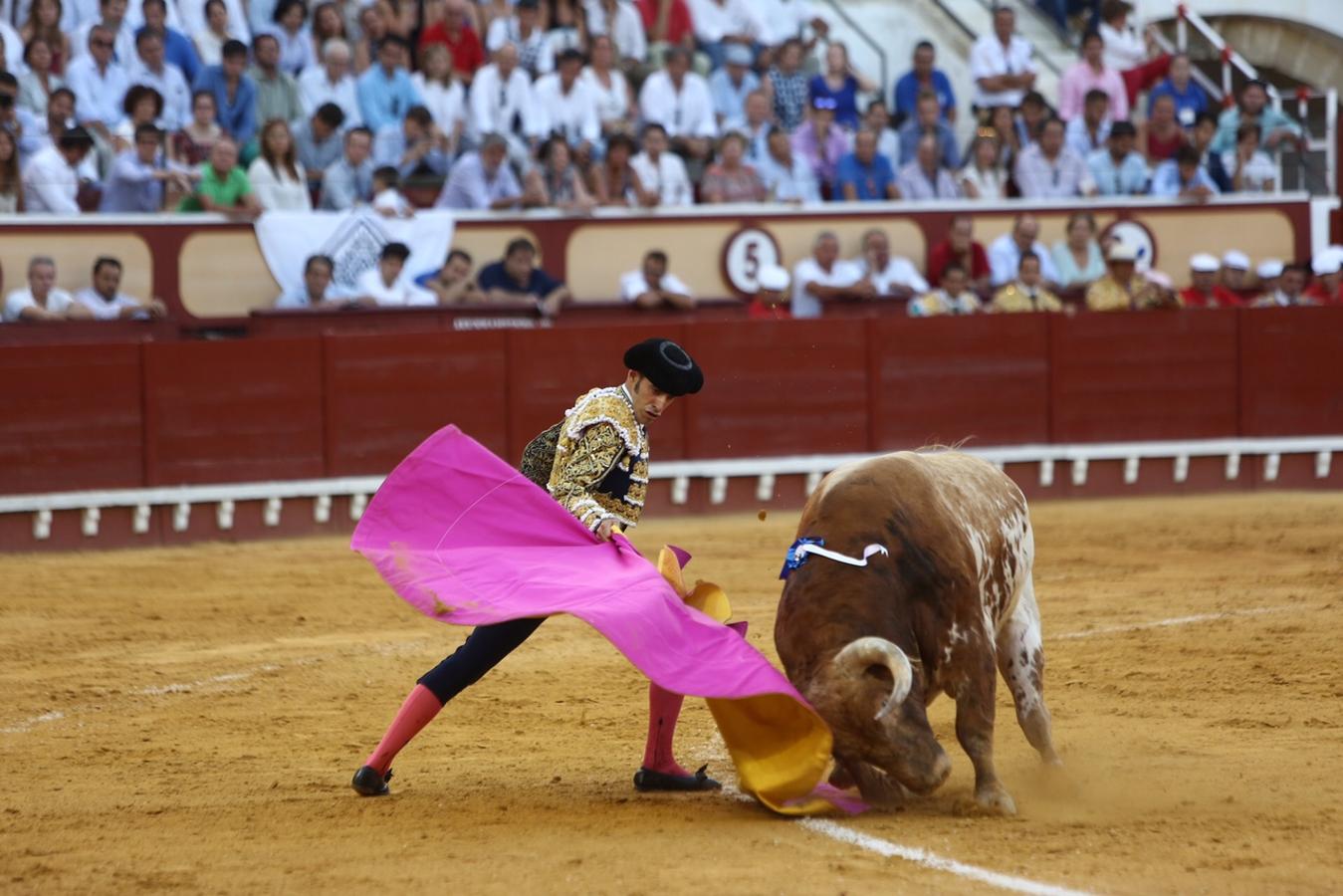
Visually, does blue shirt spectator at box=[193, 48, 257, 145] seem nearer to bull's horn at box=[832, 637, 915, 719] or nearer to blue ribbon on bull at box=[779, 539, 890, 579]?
blue ribbon on bull at box=[779, 539, 890, 579]

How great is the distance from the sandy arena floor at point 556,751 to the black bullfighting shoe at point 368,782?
0.05m

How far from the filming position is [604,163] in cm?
1249

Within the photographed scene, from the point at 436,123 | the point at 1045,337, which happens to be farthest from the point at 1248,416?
the point at 436,123

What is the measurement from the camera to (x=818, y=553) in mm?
4516

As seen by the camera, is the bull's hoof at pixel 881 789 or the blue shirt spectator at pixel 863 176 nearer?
the bull's hoof at pixel 881 789

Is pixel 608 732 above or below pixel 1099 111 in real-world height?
below

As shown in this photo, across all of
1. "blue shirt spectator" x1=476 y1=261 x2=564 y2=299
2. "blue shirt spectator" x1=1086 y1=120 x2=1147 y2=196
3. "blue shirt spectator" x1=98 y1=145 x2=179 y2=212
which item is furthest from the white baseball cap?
"blue shirt spectator" x1=98 y1=145 x2=179 y2=212

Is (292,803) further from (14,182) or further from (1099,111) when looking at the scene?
(1099,111)

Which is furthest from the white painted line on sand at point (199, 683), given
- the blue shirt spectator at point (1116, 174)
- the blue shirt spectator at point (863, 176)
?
the blue shirt spectator at point (1116, 174)

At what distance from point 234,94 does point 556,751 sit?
23.2 feet

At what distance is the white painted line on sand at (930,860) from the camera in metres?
3.80

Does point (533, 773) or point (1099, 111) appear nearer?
point (533, 773)

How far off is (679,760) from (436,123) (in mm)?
7661

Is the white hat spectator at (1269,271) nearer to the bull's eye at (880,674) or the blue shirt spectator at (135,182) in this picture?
the blue shirt spectator at (135,182)
